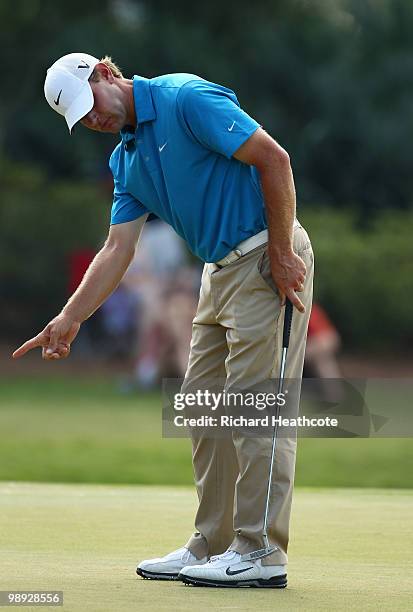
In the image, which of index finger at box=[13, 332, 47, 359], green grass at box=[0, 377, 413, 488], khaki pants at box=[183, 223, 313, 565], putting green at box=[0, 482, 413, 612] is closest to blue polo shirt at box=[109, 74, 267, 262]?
khaki pants at box=[183, 223, 313, 565]

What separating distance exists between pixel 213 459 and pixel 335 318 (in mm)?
16027

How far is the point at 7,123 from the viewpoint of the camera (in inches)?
1033

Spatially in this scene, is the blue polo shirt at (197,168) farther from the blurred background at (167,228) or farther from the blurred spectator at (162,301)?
the blurred spectator at (162,301)

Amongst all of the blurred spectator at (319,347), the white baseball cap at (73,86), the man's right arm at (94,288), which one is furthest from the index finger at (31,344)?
the blurred spectator at (319,347)

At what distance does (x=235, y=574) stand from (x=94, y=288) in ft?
4.21

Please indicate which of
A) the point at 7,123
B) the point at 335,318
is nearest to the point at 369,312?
the point at 335,318

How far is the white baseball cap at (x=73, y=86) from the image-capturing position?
5008 millimetres

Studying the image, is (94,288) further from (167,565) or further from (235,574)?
(235,574)

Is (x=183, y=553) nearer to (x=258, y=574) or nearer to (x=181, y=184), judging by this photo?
(x=258, y=574)

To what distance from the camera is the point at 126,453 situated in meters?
12.5

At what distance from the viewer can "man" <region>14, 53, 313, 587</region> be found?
484 cm

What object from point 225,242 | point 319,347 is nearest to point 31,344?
point 225,242

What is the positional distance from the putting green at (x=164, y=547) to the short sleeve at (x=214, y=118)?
151cm

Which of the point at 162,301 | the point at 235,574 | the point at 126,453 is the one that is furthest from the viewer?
the point at 162,301
